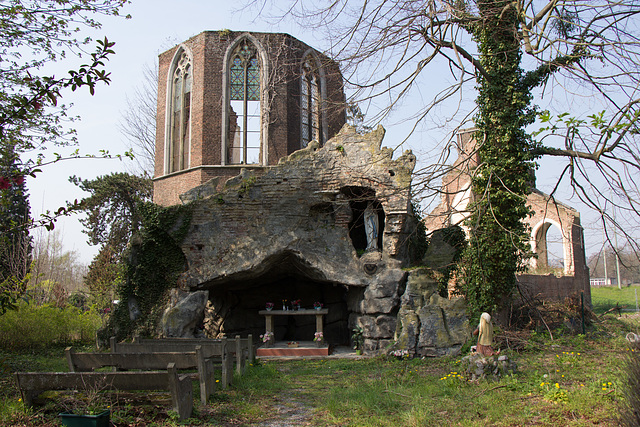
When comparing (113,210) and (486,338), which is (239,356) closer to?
(486,338)

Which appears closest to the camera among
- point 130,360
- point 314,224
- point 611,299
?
point 130,360

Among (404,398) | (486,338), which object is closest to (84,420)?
(404,398)

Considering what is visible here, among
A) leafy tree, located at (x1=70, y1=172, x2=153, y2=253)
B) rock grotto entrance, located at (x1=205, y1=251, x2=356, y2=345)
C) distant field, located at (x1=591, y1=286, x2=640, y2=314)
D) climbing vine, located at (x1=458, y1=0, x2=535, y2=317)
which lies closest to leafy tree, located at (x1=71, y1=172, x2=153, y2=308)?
leafy tree, located at (x1=70, y1=172, x2=153, y2=253)

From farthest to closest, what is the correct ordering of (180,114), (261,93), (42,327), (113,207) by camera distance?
1. (113,207)
2. (180,114)
3. (261,93)
4. (42,327)

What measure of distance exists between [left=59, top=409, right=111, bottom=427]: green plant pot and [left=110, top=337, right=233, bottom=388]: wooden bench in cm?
252

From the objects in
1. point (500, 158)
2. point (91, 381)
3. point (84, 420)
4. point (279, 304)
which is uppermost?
point (500, 158)

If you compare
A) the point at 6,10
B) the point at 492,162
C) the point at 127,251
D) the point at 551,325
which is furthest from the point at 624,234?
the point at 127,251

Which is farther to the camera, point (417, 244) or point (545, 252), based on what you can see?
point (545, 252)

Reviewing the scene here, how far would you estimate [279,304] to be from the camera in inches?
685

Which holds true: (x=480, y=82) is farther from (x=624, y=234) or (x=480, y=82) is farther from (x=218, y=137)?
(x=218, y=137)

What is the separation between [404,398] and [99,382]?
4407 millimetres

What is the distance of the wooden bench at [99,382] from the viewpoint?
18.6 ft

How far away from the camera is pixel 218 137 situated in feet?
64.7

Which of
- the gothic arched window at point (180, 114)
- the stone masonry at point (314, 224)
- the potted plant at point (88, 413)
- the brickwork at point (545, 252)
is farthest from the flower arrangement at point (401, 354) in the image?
the gothic arched window at point (180, 114)
